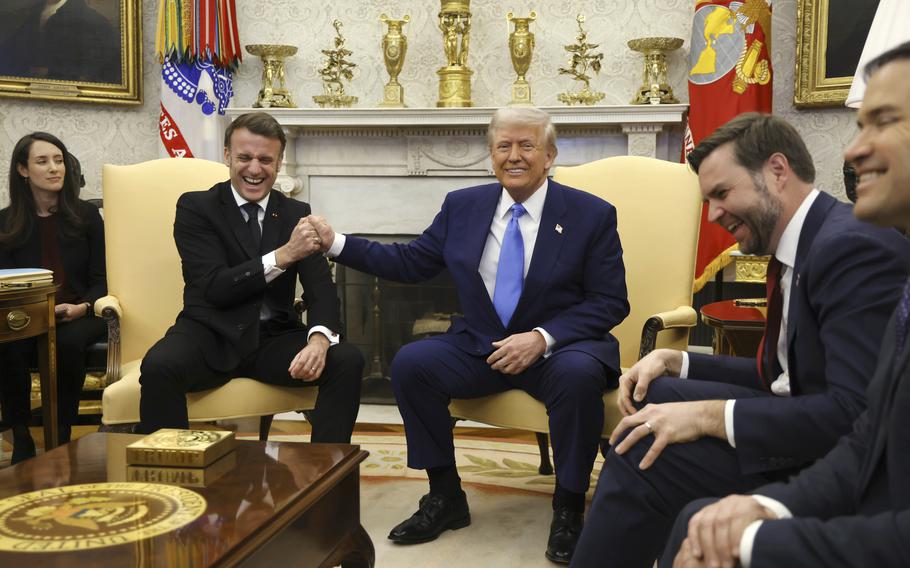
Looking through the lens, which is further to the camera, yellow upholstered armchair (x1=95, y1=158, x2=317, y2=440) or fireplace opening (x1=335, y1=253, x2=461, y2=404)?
fireplace opening (x1=335, y1=253, x2=461, y2=404)

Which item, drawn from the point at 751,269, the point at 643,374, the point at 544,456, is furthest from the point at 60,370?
the point at 751,269

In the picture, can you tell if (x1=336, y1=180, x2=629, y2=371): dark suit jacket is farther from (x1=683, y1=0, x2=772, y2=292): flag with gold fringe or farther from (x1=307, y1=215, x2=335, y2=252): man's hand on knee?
(x1=683, y1=0, x2=772, y2=292): flag with gold fringe

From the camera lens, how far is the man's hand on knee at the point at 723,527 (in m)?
1.36

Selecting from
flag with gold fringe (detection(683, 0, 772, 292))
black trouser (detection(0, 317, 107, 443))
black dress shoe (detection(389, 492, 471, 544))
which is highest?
flag with gold fringe (detection(683, 0, 772, 292))

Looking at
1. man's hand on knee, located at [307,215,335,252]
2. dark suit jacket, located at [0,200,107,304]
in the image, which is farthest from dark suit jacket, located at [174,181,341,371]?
dark suit jacket, located at [0,200,107,304]

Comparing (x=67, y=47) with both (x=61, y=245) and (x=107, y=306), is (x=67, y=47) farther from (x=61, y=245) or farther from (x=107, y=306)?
(x=107, y=306)

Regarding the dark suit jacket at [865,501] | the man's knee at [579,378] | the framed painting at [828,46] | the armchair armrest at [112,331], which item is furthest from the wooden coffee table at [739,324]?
the armchair armrest at [112,331]

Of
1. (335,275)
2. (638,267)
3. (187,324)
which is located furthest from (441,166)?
(187,324)

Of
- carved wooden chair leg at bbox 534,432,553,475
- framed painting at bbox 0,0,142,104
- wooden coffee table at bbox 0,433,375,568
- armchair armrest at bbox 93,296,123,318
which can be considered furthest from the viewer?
framed painting at bbox 0,0,142,104

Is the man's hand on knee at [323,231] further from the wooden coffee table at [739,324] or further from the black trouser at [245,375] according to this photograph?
the wooden coffee table at [739,324]

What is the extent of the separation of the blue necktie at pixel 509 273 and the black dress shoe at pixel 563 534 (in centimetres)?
67

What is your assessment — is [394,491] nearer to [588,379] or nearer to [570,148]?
[588,379]

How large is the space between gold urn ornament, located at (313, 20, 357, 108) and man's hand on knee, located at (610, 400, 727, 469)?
3555 mm

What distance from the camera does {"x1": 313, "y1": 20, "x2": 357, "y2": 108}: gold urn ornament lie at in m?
4.99
